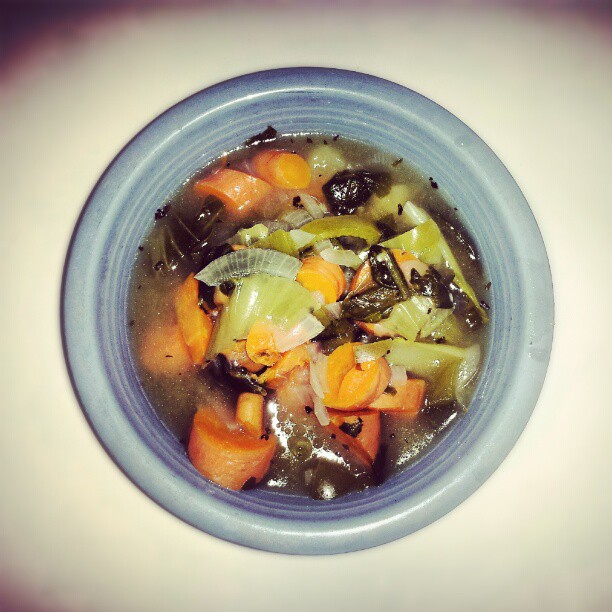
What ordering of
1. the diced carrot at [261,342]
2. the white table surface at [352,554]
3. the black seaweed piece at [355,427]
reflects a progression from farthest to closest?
the white table surface at [352,554] < the black seaweed piece at [355,427] < the diced carrot at [261,342]

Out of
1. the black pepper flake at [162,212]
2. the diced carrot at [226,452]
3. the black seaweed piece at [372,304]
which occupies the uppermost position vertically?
the black pepper flake at [162,212]

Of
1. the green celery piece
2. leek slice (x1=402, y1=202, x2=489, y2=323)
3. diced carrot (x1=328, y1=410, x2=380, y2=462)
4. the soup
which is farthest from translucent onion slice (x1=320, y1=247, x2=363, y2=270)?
diced carrot (x1=328, y1=410, x2=380, y2=462)

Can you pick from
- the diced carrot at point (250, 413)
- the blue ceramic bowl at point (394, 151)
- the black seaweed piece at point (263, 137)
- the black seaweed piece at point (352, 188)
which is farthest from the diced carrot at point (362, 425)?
the black seaweed piece at point (263, 137)

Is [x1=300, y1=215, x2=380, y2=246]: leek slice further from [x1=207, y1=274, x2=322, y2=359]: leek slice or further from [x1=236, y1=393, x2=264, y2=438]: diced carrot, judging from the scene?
[x1=236, y1=393, x2=264, y2=438]: diced carrot

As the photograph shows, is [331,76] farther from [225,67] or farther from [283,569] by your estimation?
[283,569]

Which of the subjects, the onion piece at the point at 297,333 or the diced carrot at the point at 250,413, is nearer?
the onion piece at the point at 297,333

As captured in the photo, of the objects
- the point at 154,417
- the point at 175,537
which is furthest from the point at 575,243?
the point at 175,537

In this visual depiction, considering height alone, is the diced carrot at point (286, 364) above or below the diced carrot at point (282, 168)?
below

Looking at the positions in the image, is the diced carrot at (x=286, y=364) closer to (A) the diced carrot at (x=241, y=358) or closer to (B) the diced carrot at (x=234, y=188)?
(A) the diced carrot at (x=241, y=358)

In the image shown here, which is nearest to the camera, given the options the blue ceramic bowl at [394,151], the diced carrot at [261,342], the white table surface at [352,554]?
the blue ceramic bowl at [394,151]
